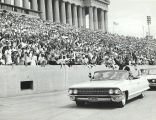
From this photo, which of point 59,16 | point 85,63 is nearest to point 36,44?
point 85,63

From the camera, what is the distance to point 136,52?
A: 36656 mm

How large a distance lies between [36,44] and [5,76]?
3.96m

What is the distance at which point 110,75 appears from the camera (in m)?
13.3

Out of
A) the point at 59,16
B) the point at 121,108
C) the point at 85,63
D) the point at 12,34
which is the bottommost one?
the point at 121,108

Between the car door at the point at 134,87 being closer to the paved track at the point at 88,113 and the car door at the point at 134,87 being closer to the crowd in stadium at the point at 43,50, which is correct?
the paved track at the point at 88,113

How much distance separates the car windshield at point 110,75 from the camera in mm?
13125

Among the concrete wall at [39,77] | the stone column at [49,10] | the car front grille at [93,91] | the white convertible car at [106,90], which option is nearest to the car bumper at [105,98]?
the white convertible car at [106,90]

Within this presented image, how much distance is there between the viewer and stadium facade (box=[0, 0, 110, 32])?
64438mm

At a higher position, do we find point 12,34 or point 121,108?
point 12,34

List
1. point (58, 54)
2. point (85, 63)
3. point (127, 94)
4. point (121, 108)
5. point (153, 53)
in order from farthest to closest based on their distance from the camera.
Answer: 1. point (153, 53)
2. point (85, 63)
3. point (58, 54)
4. point (127, 94)
5. point (121, 108)

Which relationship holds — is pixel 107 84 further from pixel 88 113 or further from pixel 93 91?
pixel 88 113

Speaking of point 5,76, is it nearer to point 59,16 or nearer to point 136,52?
point 136,52

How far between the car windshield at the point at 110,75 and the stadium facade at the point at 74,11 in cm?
4437

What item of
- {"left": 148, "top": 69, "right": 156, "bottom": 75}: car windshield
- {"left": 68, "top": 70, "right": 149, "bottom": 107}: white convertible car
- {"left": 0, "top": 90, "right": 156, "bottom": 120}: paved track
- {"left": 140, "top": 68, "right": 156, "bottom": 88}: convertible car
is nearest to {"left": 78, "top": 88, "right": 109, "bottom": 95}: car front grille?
{"left": 68, "top": 70, "right": 149, "bottom": 107}: white convertible car
